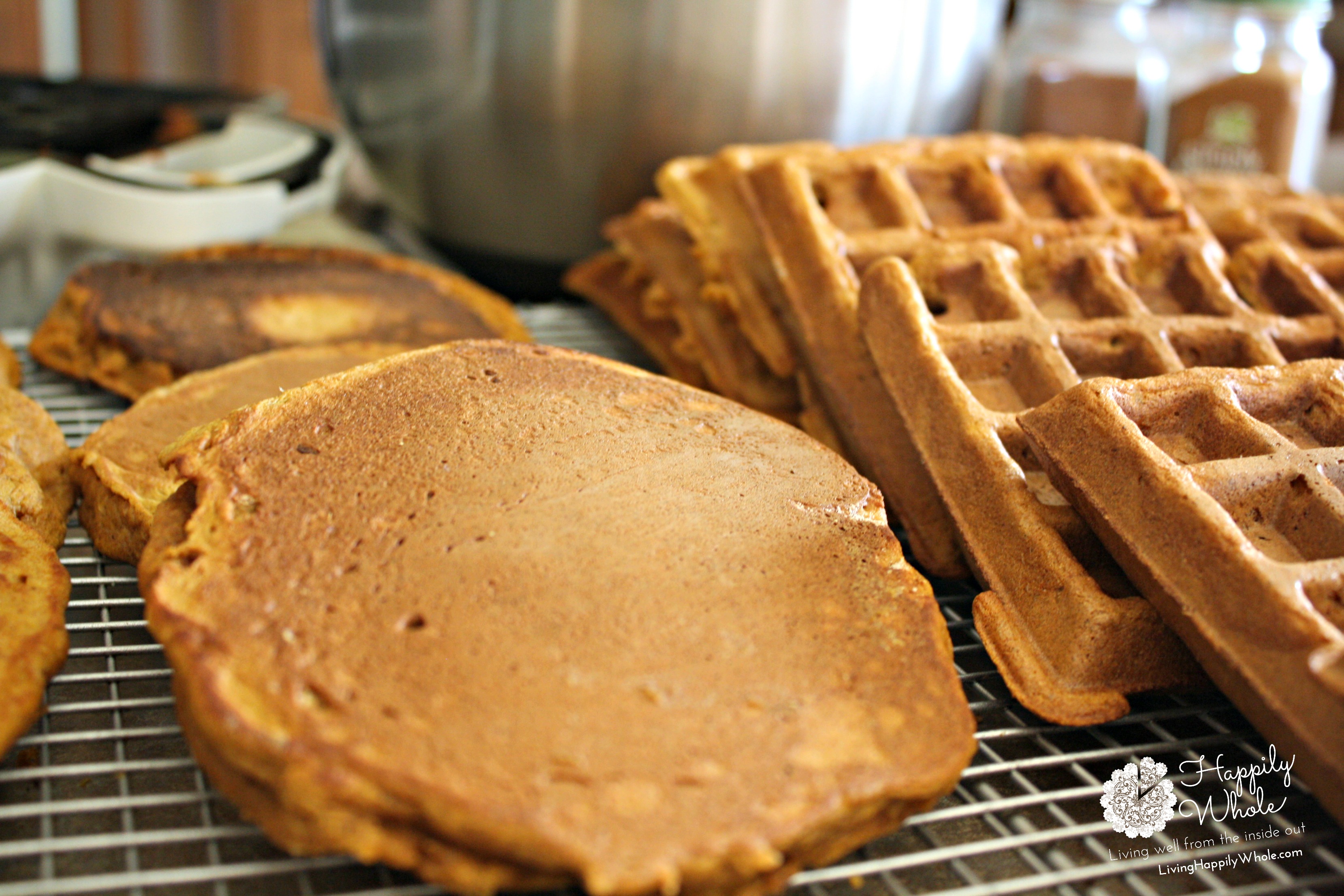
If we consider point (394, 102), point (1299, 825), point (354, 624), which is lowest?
point (1299, 825)

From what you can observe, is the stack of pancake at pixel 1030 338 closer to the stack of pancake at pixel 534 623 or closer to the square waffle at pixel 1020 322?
the square waffle at pixel 1020 322

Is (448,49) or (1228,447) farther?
(448,49)

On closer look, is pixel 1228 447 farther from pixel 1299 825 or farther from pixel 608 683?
pixel 608 683

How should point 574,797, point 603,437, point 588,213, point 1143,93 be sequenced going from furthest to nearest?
point 1143,93 < point 588,213 < point 603,437 < point 574,797

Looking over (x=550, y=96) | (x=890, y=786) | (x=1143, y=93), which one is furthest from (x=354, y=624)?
(x=1143, y=93)

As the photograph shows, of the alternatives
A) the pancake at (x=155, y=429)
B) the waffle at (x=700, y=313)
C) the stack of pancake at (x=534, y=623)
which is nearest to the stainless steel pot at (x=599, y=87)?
the waffle at (x=700, y=313)

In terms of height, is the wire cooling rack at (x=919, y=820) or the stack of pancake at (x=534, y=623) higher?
the stack of pancake at (x=534, y=623)
